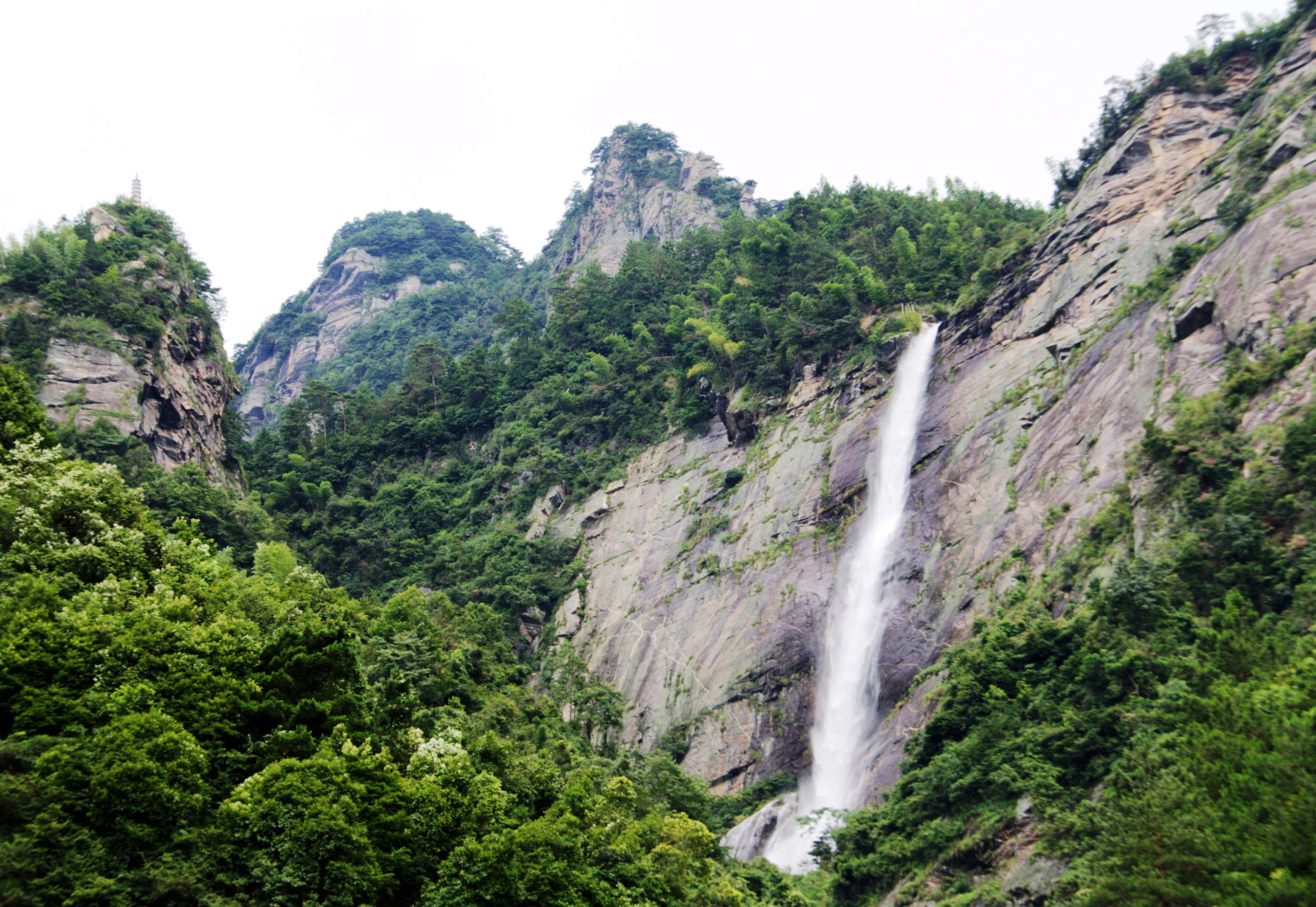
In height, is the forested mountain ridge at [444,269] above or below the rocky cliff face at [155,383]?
above

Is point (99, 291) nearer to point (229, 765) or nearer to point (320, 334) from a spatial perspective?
point (229, 765)

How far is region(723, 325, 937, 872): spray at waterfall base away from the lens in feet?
90.0

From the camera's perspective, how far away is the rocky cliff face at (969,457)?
2575 cm

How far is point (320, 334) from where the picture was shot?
101 meters

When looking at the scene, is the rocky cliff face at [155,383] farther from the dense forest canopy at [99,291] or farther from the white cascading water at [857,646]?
the white cascading water at [857,646]

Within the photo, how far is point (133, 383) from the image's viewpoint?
124 feet

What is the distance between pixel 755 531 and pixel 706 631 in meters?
4.91

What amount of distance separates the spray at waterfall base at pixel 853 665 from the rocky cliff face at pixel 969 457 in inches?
22.3

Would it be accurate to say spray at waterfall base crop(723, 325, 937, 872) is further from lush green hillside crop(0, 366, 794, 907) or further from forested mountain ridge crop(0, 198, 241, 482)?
forested mountain ridge crop(0, 198, 241, 482)

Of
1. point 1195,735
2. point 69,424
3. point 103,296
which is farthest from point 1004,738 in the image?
point 103,296

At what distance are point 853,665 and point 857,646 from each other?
727 millimetres

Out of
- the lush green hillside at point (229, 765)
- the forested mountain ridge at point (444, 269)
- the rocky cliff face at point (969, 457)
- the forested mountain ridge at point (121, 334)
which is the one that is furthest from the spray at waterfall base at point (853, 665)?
the forested mountain ridge at point (444, 269)

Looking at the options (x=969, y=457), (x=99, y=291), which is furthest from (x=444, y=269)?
(x=969, y=457)

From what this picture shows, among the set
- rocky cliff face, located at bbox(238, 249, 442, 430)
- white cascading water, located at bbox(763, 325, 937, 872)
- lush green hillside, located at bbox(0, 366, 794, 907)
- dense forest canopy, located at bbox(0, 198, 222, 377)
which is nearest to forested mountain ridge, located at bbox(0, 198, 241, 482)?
dense forest canopy, located at bbox(0, 198, 222, 377)
